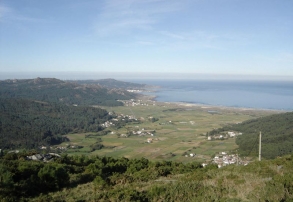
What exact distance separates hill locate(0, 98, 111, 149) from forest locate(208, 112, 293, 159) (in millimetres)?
34487

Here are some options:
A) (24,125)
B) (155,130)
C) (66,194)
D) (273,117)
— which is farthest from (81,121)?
(66,194)

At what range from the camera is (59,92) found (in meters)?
124

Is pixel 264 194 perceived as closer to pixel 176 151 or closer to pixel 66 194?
pixel 66 194

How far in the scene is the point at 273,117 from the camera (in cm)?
5038

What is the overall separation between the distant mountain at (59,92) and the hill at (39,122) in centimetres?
2938

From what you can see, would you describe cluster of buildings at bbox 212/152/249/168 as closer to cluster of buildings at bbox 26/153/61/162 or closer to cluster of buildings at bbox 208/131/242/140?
cluster of buildings at bbox 208/131/242/140

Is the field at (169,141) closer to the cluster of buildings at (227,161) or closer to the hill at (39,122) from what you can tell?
the cluster of buildings at (227,161)

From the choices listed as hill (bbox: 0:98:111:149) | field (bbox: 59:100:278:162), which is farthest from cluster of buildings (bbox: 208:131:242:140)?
hill (bbox: 0:98:111:149)

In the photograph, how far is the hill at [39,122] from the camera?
47.6 metres

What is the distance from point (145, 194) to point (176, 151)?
105 ft

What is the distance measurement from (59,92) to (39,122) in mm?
62646

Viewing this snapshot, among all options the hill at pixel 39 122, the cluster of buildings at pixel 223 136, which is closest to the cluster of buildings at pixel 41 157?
the hill at pixel 39 122

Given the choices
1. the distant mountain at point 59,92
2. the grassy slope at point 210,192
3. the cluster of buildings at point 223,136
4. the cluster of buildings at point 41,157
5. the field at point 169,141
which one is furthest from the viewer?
the distant mountain at point 59,92

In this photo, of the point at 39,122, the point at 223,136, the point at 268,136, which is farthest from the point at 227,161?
the point at 39,122
